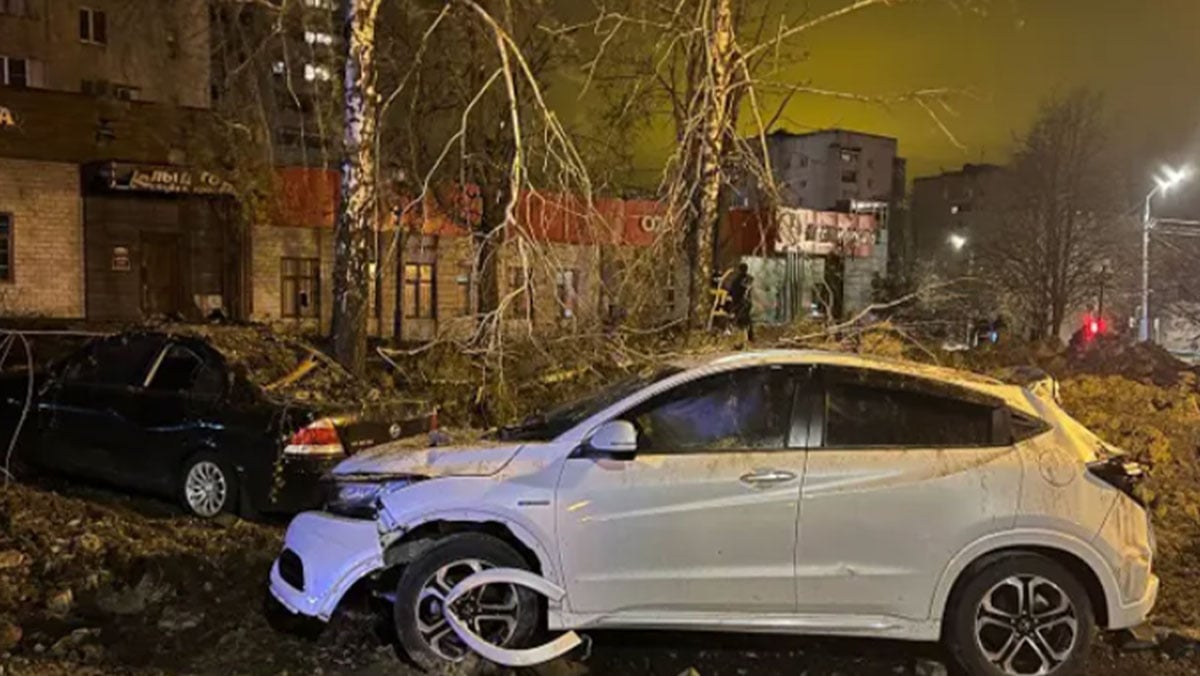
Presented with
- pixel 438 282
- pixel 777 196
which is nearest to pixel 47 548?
pixel 777 196

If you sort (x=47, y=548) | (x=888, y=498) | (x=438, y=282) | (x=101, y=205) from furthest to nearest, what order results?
(x=438, y=282) < (x=101, y=205) < (x=47, y=548) < (x=888, y=498)

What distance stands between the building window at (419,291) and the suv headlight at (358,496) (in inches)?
925

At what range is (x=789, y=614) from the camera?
4859 millimetres

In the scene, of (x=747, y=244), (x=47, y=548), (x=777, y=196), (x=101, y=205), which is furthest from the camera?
(x=747, y=244)

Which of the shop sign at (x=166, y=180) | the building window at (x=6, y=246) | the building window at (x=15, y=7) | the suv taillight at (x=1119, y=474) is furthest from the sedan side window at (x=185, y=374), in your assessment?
the building window at (x=15, y=7)

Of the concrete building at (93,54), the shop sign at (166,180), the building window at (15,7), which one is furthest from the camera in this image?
the building window at (15,7)

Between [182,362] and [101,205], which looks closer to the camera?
[182,362]

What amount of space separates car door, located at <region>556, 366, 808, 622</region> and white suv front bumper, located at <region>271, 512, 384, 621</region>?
965 mm

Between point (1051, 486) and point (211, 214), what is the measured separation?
77.5 ft

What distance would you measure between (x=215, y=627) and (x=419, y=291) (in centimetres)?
2362

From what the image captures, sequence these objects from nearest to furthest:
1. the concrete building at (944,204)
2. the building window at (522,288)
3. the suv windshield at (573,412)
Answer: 1. the suv windshield at (573,412)
2. the building window at (522,288)
3. the concrete building at (944,204)

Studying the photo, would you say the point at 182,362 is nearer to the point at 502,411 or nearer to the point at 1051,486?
the point at 502,411

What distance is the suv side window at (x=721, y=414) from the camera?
16.3ft

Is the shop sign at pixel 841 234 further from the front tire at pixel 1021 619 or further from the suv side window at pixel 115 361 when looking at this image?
the front tire at pixel 1021 619
